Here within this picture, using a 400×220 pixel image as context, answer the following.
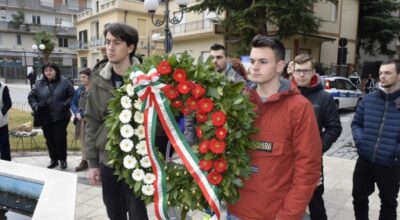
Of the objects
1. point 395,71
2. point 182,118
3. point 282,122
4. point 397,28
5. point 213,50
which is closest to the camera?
point 282,122

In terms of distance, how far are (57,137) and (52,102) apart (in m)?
0.60

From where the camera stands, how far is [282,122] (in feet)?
6.46

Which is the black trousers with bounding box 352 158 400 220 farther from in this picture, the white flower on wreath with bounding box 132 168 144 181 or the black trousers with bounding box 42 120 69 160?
the black trousers with bounding box 42 120 69 160

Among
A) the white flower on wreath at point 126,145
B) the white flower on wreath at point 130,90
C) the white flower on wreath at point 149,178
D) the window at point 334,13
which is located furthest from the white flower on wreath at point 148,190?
the window at point 334,13

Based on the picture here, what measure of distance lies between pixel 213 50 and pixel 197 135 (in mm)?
2019

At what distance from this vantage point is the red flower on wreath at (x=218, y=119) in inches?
76.6

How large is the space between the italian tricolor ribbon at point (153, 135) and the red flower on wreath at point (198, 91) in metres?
0.21

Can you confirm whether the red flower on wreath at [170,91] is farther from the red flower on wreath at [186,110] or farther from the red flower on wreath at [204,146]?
the red flower on wreath at [204,146]

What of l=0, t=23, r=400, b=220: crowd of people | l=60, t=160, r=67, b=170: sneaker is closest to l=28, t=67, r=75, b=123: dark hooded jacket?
l=60, t=160, r=67, b=170: sneaker

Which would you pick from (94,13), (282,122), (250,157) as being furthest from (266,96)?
(94,13)

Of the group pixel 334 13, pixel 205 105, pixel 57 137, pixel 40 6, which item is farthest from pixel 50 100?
pixel 40 6

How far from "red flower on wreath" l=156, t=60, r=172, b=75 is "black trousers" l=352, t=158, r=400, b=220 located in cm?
234

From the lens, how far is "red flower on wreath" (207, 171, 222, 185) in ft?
6.54

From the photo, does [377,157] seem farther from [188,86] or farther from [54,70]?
[54,70]
